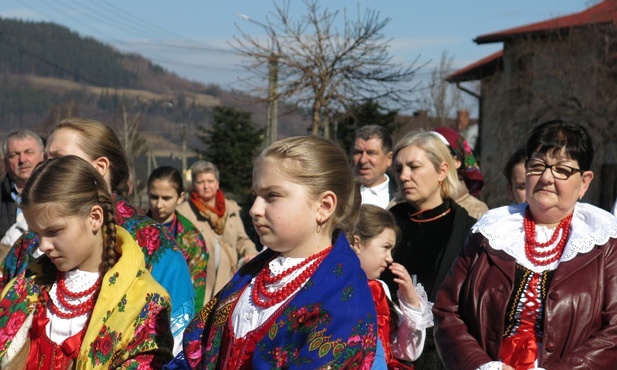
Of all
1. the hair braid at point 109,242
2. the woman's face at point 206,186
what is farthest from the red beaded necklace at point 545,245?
the woman's face at point 206,186

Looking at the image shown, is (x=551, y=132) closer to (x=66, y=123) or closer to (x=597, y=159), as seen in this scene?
(x=66, y=123)

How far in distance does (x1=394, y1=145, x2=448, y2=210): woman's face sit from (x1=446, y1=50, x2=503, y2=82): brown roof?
3370 centimetres

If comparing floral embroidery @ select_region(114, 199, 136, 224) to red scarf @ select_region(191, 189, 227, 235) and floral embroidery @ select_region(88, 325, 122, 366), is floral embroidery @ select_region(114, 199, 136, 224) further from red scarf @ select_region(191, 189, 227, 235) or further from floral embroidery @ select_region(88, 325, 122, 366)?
red scarf @ select_region(191, 189, 227, 235)

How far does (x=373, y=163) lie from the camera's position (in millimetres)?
6887

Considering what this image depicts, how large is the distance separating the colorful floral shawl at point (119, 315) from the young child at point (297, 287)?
0.28 m

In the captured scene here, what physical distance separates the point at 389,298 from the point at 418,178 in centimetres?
100

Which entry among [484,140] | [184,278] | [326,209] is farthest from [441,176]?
[484,140]

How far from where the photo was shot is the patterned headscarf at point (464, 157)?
19.4 ft

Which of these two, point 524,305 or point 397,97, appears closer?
point 524,305

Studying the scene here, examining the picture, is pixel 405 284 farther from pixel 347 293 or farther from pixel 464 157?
pixel 464 157

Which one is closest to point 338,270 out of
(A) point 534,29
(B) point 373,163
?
(B) point 373,163

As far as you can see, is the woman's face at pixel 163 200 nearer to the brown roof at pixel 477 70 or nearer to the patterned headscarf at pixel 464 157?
the patterned headscarf at pixel 464 157

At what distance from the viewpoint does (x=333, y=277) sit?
3102 millimetres

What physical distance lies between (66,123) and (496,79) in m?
28.9
